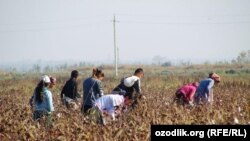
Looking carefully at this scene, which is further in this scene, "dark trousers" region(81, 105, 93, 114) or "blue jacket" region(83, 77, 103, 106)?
"dark trousers" region(81, 105, 93, 114)

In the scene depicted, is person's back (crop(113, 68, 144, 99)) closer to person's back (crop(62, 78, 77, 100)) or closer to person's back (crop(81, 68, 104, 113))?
person's back (crop(81, 68, 104, 113))

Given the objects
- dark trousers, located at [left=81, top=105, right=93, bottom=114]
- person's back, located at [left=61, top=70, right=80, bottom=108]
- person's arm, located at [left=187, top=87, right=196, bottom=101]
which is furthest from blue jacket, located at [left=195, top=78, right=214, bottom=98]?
person's back, located at [left=61, top=70, right=80, bottom=108]

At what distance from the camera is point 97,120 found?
967cm

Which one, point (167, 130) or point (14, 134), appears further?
point (14, 134)

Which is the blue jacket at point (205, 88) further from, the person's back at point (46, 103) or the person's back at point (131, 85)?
the person's back at point (46, 103)

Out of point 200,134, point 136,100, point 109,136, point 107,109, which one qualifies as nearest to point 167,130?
point 200,134

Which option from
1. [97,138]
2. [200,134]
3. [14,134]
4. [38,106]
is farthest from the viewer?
[38,106]

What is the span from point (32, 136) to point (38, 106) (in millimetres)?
2432

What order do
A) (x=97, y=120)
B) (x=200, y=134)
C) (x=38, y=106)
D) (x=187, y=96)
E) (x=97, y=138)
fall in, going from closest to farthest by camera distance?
(x=200, y=134)
(x=97, y=138)
(x=97, y=120)
(x=38, y=106)
(x=187, y=96)

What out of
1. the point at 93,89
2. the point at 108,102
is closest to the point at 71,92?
the point at 93,89

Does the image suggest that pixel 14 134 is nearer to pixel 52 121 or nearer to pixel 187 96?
pixel 52 121

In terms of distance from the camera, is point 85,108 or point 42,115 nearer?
point 42,115

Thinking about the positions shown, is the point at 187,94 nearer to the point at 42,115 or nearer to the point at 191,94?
the point at 191,94

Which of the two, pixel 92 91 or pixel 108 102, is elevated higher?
pixel 92 91
